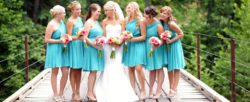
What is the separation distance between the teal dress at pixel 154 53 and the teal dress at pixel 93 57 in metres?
0.74

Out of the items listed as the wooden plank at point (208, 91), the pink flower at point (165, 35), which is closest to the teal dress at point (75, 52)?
the pink flower at point (165, 35)

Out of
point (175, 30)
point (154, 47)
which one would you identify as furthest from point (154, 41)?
point (175, 30)

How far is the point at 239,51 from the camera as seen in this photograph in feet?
70.4

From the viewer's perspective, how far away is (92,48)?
7160 millimetres

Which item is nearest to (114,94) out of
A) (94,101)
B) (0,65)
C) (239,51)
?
(94,101)

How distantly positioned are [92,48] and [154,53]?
1002 millimetres

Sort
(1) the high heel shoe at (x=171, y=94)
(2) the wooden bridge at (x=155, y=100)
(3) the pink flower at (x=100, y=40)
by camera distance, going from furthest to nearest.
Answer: (1) the high heel shoe at (x=171, y=94), (2) the wooden bridge at (x=155, y=100), (3) the pink flower at (x=100, y=40)

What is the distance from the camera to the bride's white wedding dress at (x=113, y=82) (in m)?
7.18

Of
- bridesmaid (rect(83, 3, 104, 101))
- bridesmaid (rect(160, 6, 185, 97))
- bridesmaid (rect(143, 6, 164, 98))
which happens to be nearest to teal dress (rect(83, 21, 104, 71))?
bridesmaid (rect(83, 3, 104, 101))

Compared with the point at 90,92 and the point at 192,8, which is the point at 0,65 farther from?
the point at 192,8

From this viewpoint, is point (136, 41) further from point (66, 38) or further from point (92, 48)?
point (66, 38)

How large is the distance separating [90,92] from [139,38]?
114cm

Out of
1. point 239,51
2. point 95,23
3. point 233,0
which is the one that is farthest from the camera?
point 233,0

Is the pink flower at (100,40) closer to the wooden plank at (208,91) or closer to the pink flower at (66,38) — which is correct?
the pink flower at (66,38)
